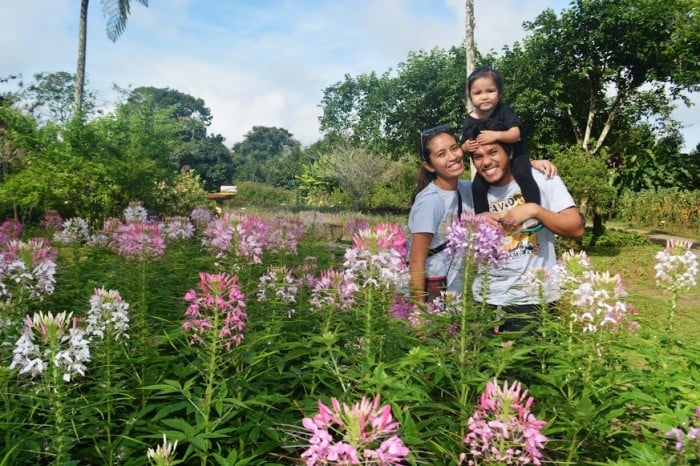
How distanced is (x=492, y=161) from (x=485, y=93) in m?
0.88

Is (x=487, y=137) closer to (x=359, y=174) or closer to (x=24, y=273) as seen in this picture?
(x=24, y=273)

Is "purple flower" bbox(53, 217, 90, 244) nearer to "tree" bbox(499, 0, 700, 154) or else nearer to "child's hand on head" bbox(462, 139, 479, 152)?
"child's hand on head" bbox(462, 139, 479, 152)

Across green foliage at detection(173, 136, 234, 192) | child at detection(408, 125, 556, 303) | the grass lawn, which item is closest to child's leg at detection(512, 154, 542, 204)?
child at detection(408, 125, 556, 303)

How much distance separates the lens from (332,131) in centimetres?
5144

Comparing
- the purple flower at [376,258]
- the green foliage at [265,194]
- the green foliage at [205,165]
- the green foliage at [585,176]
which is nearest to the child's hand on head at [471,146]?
the purple flower at [376,258]

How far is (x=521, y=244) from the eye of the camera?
8.48ft

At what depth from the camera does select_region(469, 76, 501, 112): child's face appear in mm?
3348

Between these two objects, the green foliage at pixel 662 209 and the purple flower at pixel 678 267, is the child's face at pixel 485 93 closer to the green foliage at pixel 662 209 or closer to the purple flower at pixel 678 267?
the purple flower at pixel 678 267

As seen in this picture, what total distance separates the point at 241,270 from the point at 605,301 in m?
1.67

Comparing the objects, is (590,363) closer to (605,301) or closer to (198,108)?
(605,301)

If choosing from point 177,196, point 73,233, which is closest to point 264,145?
point 177,196

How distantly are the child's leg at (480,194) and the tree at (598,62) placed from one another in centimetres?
1302

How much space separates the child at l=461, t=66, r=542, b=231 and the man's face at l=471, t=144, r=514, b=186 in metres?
0.03

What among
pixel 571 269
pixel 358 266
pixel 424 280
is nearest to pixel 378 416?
pixel 358 266
